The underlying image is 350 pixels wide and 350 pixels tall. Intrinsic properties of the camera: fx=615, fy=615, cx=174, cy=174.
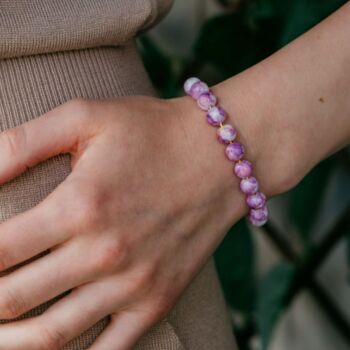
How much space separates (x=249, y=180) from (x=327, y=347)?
3.42ft

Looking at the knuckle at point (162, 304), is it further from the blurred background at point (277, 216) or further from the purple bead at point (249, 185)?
the blurred background at point (277, 216)

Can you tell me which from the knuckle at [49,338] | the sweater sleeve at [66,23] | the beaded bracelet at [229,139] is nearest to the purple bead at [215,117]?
the beaded bracelet at [229,139]

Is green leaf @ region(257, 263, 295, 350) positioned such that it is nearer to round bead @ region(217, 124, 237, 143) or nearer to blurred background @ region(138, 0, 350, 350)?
blurred background @ region(138, 0, 350, 350)

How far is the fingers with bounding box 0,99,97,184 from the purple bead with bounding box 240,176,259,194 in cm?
15

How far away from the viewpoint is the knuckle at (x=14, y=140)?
1.54ft

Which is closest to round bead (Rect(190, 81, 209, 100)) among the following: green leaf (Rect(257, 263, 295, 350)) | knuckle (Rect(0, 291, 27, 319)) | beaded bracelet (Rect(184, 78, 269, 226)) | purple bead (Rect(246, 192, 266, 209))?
beaded bracelet (Rect(184, 78, 269, 226))

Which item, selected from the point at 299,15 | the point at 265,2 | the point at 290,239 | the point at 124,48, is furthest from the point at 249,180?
the point at 290,239

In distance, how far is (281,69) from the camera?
1.89 ft

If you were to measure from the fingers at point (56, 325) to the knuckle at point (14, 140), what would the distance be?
Result: 12cm

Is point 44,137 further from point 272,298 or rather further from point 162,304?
point 272,298

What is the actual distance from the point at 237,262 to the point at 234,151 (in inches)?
19.8

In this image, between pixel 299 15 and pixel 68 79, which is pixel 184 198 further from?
pixel 299 15

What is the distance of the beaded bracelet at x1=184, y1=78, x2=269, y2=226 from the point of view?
0.54 meters

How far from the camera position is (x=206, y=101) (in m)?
0.55
